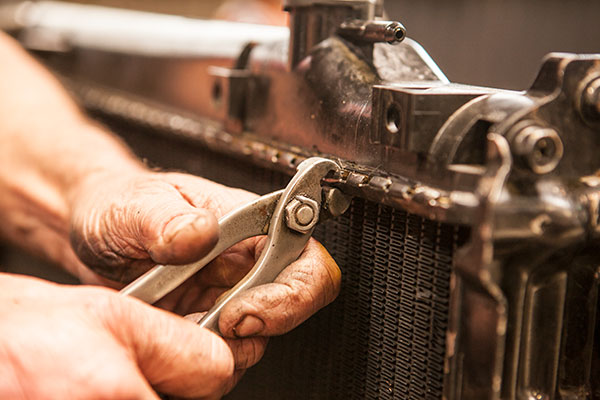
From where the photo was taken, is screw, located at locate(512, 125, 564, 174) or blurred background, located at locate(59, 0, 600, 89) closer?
screw, located at locate(512, 125, 564, 174)

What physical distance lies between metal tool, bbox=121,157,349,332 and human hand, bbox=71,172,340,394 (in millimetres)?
16

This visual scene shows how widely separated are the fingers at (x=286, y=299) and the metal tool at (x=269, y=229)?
1 centimetres

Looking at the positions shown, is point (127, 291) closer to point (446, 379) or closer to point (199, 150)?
point (446, 379)

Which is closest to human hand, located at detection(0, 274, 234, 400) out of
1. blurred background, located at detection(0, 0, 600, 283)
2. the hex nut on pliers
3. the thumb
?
the thumb

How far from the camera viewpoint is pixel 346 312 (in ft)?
2.38

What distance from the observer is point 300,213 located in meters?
0.65


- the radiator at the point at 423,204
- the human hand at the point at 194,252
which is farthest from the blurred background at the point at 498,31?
the human hand at the point at 194,252

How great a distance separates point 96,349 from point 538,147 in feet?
1.21

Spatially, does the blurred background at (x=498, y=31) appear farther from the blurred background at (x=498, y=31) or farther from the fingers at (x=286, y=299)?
the fingers at (x=286, y=299)

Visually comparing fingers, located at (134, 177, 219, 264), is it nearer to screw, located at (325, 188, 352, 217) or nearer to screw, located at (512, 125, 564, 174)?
screw, located at (325, 188, 352, 217)

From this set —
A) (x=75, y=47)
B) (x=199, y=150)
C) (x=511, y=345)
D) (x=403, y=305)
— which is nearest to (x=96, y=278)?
(x=199, y=150)

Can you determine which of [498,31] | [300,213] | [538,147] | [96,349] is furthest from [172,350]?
[498,31]

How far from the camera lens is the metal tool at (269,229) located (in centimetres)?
65

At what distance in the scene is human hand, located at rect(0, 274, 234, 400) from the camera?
482mm
